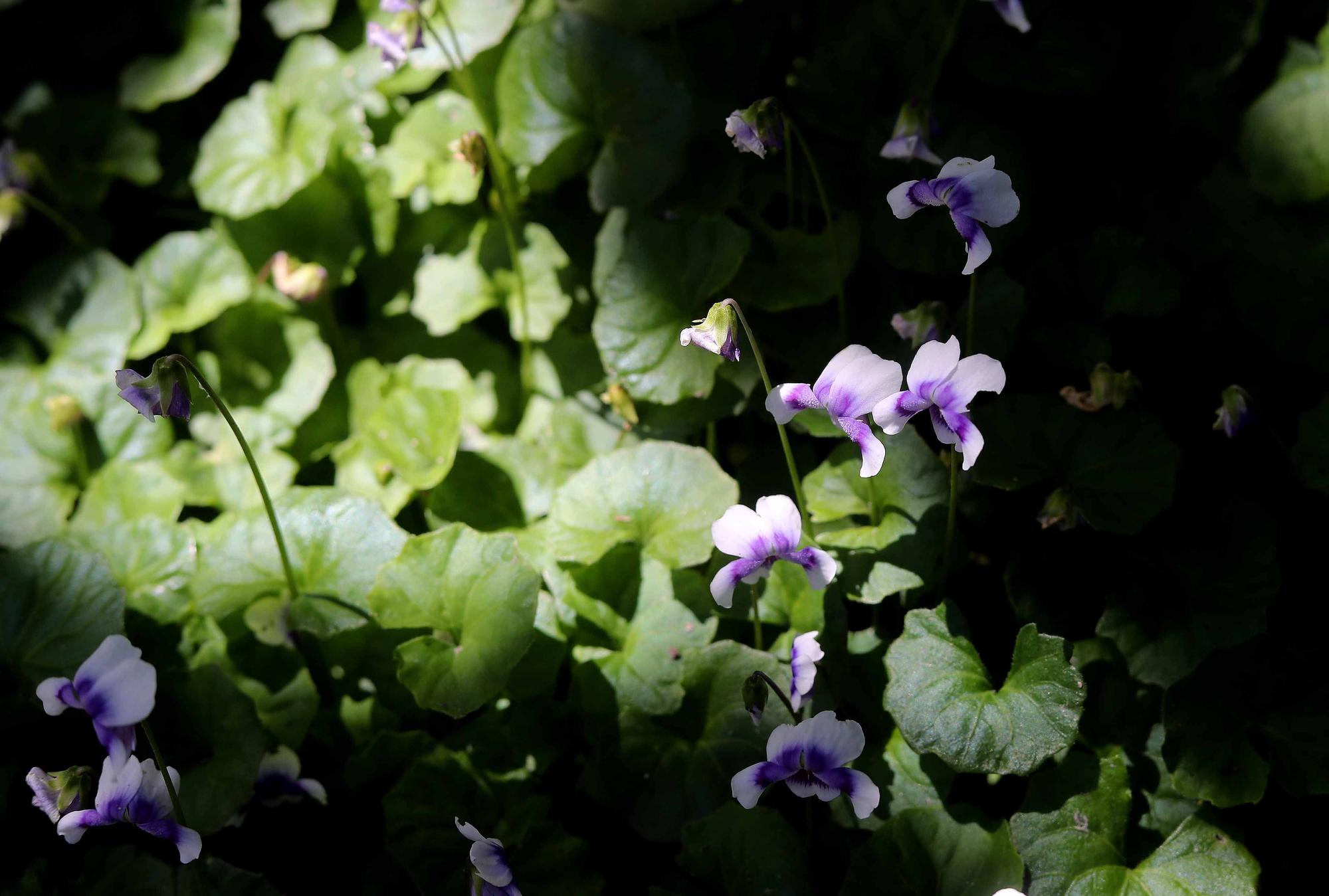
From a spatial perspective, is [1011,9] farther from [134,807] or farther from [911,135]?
[134,807]

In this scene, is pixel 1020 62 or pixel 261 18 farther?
pixel 261 18

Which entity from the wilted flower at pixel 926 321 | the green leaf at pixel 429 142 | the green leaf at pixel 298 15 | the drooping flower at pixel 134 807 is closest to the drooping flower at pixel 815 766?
the wilted flower at pixel 926 321

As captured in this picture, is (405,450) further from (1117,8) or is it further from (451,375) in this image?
(1117,8)

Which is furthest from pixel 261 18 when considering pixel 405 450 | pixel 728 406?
pixel 728 406

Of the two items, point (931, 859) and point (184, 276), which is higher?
point (184, 276)

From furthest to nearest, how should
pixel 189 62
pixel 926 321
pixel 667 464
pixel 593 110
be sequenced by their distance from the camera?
pixel 189 62 < pixel 593 110 < pixel 667 464 < pixel 926 321

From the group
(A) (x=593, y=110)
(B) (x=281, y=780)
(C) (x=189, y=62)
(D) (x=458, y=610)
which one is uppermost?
(A) (x=593, y=110)

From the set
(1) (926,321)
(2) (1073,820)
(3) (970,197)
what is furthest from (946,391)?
(2) (1073,820)
